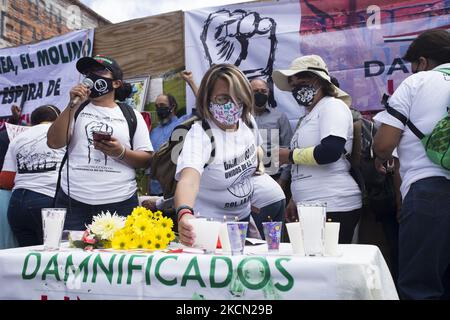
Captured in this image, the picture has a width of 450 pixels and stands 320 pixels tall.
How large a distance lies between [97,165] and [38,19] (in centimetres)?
721

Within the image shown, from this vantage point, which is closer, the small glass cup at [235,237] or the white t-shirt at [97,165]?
the small glass cup at [235,237]

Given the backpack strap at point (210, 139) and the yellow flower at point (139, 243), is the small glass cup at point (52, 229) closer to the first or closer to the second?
the yellow flower at point (139, 243)

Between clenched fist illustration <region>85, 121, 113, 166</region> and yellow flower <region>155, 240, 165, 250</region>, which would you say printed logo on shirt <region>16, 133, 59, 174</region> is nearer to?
clenched fist illustration <region>85, 121, 113, 166</region>

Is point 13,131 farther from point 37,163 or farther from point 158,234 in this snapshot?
point 158,234

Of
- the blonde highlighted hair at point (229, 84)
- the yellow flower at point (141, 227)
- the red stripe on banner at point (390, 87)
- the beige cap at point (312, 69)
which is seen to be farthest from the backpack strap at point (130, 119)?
the red stripe on banner at point (390, 87)

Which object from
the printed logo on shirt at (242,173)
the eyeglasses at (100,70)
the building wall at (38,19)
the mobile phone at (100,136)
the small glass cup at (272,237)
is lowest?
the small glass cup at (272,237)

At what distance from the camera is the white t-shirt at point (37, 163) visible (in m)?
3.40

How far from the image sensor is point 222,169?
2102 millimetres

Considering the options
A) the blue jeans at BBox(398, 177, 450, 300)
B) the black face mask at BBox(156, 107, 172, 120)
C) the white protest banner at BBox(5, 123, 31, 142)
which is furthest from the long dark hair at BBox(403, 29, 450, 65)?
the white protest banner at BBox(5, 123, 31, 142)

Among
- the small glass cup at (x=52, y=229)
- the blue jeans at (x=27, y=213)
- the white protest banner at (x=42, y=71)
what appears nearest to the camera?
the small glass cup at (x=52, y=229)

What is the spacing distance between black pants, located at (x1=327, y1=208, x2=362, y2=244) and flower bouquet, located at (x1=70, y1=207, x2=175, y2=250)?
1.21m

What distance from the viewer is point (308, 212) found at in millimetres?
1491
